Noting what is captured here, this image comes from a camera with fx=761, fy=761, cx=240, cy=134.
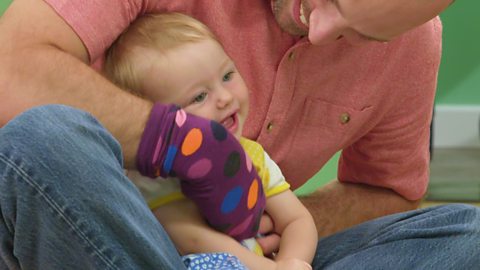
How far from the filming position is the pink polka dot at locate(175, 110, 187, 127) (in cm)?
79

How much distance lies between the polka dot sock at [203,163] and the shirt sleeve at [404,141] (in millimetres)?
423

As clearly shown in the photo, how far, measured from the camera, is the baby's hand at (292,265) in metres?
0.87

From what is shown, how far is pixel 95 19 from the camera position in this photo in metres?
0.92

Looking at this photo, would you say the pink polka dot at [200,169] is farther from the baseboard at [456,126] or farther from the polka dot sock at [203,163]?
the baseboard at [456,126]

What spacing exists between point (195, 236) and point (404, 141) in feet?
1.72

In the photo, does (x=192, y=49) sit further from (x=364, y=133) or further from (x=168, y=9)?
(x=364, y=133)

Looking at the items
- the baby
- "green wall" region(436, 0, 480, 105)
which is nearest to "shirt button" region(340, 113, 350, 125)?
the baby

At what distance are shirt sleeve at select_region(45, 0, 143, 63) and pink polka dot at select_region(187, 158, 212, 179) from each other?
22 cm

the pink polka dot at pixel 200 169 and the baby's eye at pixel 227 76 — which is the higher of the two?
the baby's eye at pixel 227 76

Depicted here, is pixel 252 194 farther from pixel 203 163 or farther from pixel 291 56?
pixel 291 56

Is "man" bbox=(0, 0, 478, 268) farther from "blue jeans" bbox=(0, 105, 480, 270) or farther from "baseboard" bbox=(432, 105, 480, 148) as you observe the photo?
"baseboard" bbox=(432, 105, 480, 148)

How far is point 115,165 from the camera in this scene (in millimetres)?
672

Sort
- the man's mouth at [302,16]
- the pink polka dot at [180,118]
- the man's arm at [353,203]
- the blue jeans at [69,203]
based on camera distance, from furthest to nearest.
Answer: the man's arm at [353,203]
the man's mouth at [302,16]
the pink polka dot at [180,118]
the blue jeans at [69,203]

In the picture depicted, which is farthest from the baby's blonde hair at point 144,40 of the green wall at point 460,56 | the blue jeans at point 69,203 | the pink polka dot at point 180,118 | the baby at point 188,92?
the green wall at point 460,56
